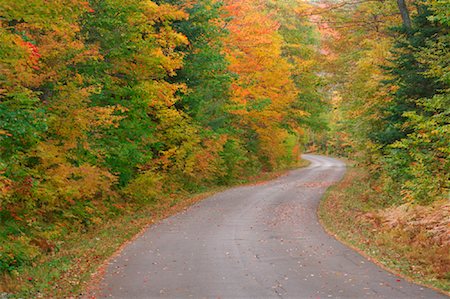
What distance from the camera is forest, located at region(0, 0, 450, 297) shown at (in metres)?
12.1

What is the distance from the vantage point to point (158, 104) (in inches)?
836

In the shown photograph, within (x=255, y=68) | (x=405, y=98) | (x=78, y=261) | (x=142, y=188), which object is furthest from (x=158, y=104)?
(x=255, y=68)

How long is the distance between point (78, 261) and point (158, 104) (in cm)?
1058

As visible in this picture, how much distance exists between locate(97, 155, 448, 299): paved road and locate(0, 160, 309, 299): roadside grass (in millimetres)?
417

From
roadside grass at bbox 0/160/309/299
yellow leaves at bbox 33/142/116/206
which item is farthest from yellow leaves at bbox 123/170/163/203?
yellow leaves at bbox 33/142/116/206

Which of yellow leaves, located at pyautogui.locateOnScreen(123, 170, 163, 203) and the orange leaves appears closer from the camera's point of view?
yellow leaves, located at pyautogui.locateOnScreen(123, 170, 163, 203)

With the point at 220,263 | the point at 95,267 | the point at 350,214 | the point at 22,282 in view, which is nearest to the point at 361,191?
the point at 350,214

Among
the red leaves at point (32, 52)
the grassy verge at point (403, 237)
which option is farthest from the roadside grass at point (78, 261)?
the grassy verge at point (403, 237)

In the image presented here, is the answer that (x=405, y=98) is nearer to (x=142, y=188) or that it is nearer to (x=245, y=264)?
(x=245, y=264)

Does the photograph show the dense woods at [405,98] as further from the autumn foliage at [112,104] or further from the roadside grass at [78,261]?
the roadside grass at [78,261]

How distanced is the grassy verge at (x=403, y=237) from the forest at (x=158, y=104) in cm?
31

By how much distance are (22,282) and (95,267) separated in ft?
5.40

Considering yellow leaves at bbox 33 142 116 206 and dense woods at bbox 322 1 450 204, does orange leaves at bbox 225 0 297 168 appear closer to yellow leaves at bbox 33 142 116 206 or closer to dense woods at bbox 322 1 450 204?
dense woods at bbox 322 1 450 204

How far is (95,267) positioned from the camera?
11047 mm
